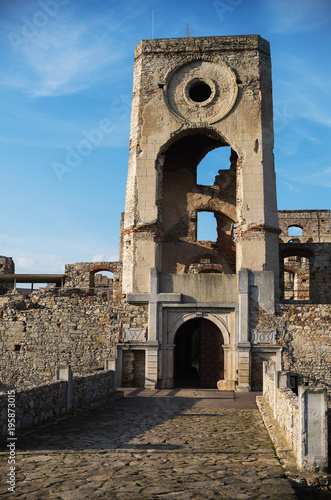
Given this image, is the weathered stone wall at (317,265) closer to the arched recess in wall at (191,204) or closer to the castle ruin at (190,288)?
the arched recess in wall at (191,204)

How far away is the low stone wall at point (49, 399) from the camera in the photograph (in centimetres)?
788

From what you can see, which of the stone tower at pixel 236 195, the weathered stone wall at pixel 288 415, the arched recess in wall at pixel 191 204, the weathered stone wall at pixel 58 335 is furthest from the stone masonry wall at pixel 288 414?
the arched recess in wall at pixel 191 204

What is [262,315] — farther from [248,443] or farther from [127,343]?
[248,443]

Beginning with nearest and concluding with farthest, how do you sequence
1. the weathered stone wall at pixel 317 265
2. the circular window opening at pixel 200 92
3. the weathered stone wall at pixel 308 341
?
the weathered stone wall at pixel 308 341 < the circular window opening at pixel 200 92 < the weathered stone wall at pixel 317 265

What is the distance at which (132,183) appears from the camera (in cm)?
1778

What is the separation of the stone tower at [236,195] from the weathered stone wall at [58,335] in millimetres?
1049

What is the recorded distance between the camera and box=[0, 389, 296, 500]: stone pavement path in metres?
5.63

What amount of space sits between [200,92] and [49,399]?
13.8m

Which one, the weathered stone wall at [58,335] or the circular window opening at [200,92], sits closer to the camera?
the weathered stone wall at [58,335]

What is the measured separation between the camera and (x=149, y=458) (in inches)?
280

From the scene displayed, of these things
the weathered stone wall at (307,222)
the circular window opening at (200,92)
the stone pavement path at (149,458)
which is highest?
the circular window opening at (200,92)

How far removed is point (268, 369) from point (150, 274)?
5.10 meters

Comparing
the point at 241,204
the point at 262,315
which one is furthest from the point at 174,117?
the point at 262,315

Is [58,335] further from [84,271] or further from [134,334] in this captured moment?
[84,271]
